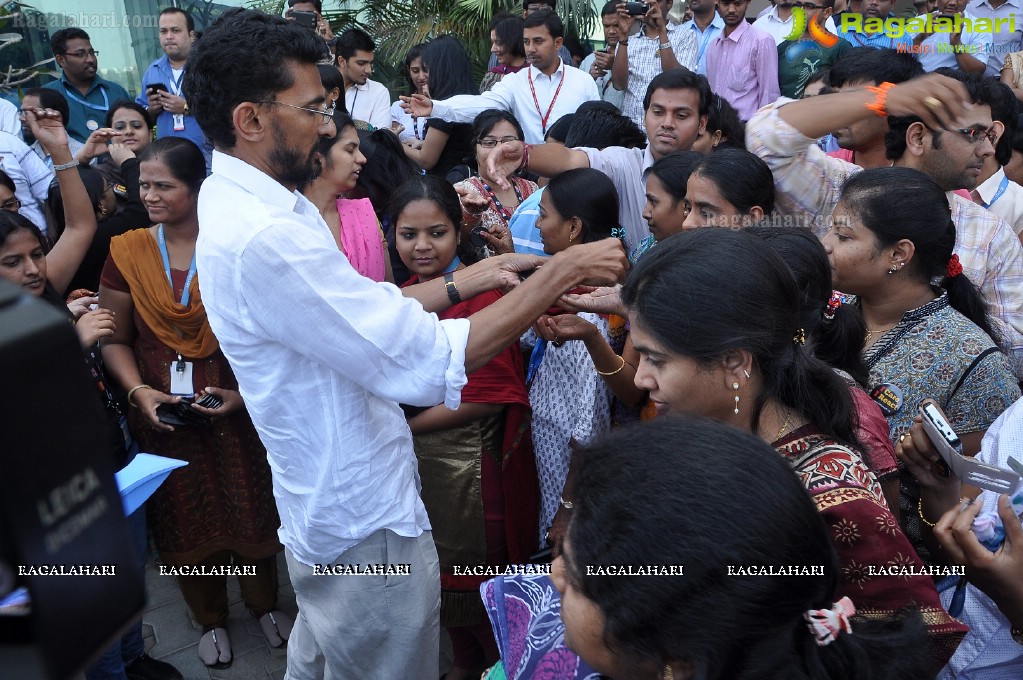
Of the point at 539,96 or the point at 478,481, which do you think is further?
the point at 539,96

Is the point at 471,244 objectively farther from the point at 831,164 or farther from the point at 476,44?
the point at 476,44

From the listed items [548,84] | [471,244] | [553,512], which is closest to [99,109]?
[548,84]

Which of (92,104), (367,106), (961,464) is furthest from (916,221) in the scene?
(92,104)

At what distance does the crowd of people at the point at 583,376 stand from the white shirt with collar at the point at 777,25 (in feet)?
7.64

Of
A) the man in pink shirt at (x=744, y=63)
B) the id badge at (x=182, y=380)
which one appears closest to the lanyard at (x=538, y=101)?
the man in pink shirt at (x=744, y=63)

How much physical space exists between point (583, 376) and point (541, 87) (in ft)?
10.6

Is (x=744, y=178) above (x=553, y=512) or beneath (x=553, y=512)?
above

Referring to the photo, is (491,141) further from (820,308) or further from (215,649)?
(215,649)

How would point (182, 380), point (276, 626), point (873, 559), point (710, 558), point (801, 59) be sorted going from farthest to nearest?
1. point (801, 59)
2. point (276, 626)
3. point (182, 380)
4. point (873, 559)
5. point (710, 558)

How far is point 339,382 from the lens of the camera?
5.82ft

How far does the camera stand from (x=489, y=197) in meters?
3.88

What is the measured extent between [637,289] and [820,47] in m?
4.62

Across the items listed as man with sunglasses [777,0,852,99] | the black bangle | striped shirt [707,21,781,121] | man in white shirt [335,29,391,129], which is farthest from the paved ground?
man with sunglasses [777,0,852,99]

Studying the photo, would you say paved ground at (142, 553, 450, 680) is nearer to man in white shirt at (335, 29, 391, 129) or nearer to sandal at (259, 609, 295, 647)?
sandal at (259, 609, 295, 647)
